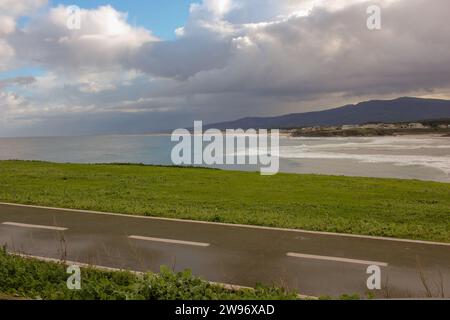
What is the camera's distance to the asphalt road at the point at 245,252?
738cm

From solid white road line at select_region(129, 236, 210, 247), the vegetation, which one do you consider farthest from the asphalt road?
the vegetation

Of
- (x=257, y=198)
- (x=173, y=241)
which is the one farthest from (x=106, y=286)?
(x=257, y=198)

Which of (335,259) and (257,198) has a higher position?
(257,198)

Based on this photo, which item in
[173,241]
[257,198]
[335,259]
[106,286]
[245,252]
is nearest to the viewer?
[106,286]

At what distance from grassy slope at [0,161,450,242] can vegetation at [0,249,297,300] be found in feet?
17.8

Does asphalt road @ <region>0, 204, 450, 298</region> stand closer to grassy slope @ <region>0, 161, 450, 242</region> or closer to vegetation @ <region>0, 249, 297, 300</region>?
vegetation @ <region>0, 249, 297, 300</region>

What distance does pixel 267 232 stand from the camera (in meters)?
10.9

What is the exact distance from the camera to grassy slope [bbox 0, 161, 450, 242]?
479 inches

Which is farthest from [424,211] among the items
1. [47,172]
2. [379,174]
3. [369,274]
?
[47,172]

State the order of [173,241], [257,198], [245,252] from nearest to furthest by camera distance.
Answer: [245,252]
[173,241]
[257,198]

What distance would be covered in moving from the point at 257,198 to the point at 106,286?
1131 centimetres

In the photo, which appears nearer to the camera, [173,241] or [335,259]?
[335,259]

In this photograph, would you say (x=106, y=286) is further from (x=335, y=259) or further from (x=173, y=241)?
(x=335, y=259)

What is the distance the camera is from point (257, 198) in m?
17.2
